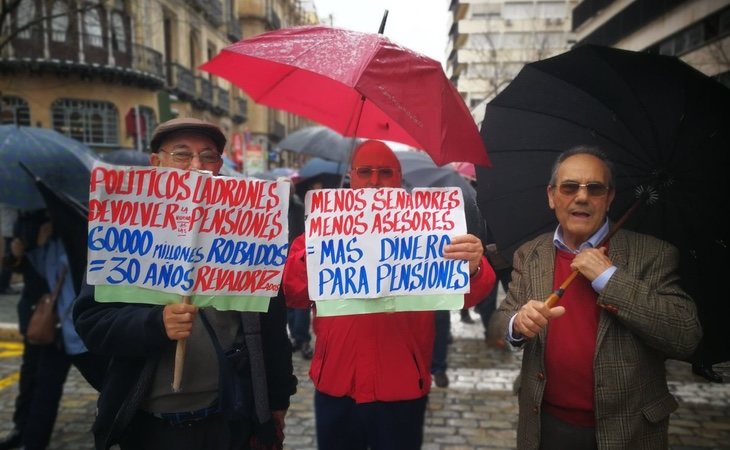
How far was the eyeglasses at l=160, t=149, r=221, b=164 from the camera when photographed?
230 centimetres

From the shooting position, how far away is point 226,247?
2070 millimetres

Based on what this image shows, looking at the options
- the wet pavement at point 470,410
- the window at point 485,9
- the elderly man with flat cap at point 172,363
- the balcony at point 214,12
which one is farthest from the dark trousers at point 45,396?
the window at point 485,9

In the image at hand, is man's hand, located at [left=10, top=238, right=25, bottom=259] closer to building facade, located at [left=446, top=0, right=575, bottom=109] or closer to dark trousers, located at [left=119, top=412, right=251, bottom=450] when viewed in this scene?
dark trousers, located at [left=119, top=412, right=251, bottom=450]

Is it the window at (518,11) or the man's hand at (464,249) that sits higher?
the window at (518,11)

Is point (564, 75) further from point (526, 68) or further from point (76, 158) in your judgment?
point (76, 158)

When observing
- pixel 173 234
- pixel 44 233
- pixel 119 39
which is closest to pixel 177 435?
pixel 173 234

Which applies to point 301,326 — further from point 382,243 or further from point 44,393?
point 382,243

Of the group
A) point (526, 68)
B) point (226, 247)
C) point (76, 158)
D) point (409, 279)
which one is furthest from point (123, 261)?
point (76, 158)

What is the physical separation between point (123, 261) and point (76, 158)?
2.32 metres

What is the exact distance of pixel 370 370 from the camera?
2.50 m

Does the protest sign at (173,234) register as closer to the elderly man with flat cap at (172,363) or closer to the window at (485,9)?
the elderly man with flat cap at (172,363)

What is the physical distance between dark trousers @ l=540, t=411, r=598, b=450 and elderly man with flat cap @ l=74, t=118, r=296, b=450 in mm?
1229

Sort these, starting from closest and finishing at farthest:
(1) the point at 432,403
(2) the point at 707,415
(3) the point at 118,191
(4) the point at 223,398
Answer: (3) the point at 118,191 < (4) the point at 223,398 < (2) the point at 707,415 < (1) the point at 432,403

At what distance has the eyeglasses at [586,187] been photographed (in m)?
2.11
